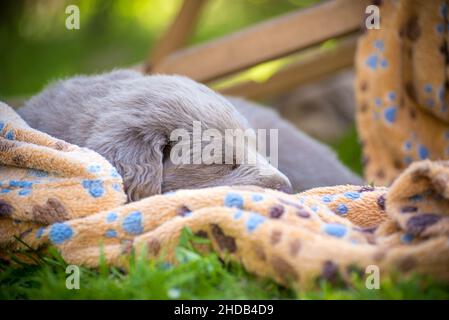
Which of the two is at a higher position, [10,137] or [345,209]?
[10,137]

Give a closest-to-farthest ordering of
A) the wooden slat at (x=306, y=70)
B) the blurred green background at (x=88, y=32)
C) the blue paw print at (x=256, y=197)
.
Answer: the blue paw print at (x=256, y=197) < the wooden slat at (x=306, y=70) < the blurred green background at (x=88, y=32)

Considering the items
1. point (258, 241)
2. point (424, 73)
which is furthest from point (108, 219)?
point (424, 73)

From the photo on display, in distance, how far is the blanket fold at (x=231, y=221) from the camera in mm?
1849

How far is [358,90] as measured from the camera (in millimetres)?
4363

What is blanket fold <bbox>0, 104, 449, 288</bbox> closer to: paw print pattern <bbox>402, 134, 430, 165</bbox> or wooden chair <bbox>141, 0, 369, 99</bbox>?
paw print pattern <bbox>402, 134, 430, 165</bbox>

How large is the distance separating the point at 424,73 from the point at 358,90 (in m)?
0.51

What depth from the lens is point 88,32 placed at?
29.5 ft

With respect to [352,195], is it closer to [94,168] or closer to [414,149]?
[94,168]

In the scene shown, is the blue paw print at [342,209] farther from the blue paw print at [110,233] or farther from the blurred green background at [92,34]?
the blurred green background at [92,34]

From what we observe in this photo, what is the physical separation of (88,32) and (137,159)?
6.78 meters

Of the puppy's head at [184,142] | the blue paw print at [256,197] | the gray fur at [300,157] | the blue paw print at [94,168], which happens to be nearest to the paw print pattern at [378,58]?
the gray fur at [300,157]

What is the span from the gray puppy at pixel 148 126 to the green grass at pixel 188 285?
69 cm

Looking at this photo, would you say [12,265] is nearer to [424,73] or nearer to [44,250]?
[44,250]
